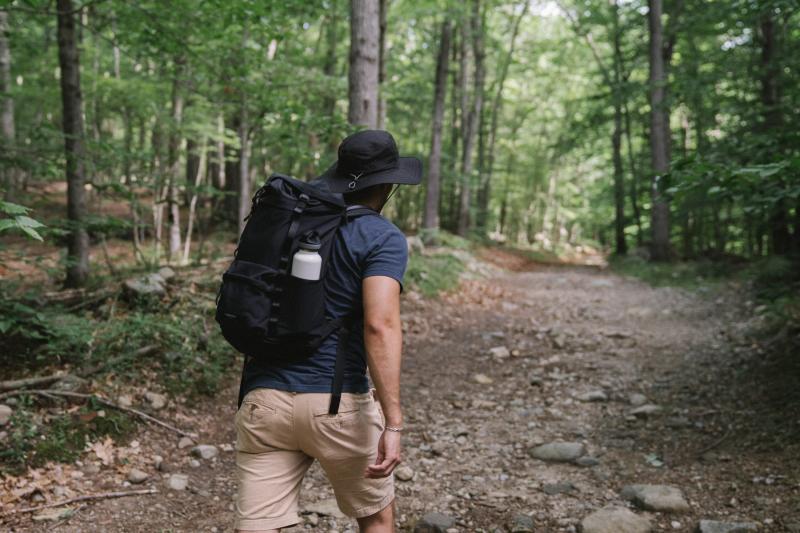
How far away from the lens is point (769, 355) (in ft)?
20.3

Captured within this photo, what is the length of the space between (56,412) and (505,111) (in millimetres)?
32834

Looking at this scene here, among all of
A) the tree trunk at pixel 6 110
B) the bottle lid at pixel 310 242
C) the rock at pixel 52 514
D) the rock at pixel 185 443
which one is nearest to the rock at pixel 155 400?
the rock at pixel 185 443

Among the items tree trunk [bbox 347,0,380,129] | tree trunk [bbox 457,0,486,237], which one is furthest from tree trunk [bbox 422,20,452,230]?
tree trunk [bbox 347,0,380,129]

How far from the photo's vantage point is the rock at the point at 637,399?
567cm

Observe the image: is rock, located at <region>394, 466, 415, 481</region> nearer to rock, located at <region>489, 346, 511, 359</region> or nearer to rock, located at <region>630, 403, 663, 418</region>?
rock, located at <region>630, 403, 663, 418</region>

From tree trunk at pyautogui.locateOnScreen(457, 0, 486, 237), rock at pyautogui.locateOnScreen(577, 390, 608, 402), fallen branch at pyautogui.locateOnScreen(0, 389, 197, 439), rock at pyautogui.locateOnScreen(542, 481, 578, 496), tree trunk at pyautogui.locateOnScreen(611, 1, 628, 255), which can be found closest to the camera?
rock at pyautogui.locateOnScreen(542, 481, 578, 496)

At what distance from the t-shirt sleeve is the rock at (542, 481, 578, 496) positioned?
2.63 metres

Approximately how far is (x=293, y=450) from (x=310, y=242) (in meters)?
0.83

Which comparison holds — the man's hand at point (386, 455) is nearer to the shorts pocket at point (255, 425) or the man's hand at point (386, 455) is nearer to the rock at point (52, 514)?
the shorts pocket at point (255, 425)

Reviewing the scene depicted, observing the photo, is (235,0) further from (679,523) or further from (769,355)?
(769,355)

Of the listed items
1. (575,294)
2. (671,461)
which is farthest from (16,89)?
(671,461)

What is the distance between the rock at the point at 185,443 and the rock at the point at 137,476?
473 mm

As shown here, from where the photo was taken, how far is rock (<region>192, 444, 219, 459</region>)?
14.2 ft

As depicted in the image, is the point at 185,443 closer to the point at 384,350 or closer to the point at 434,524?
the point at 434,524
